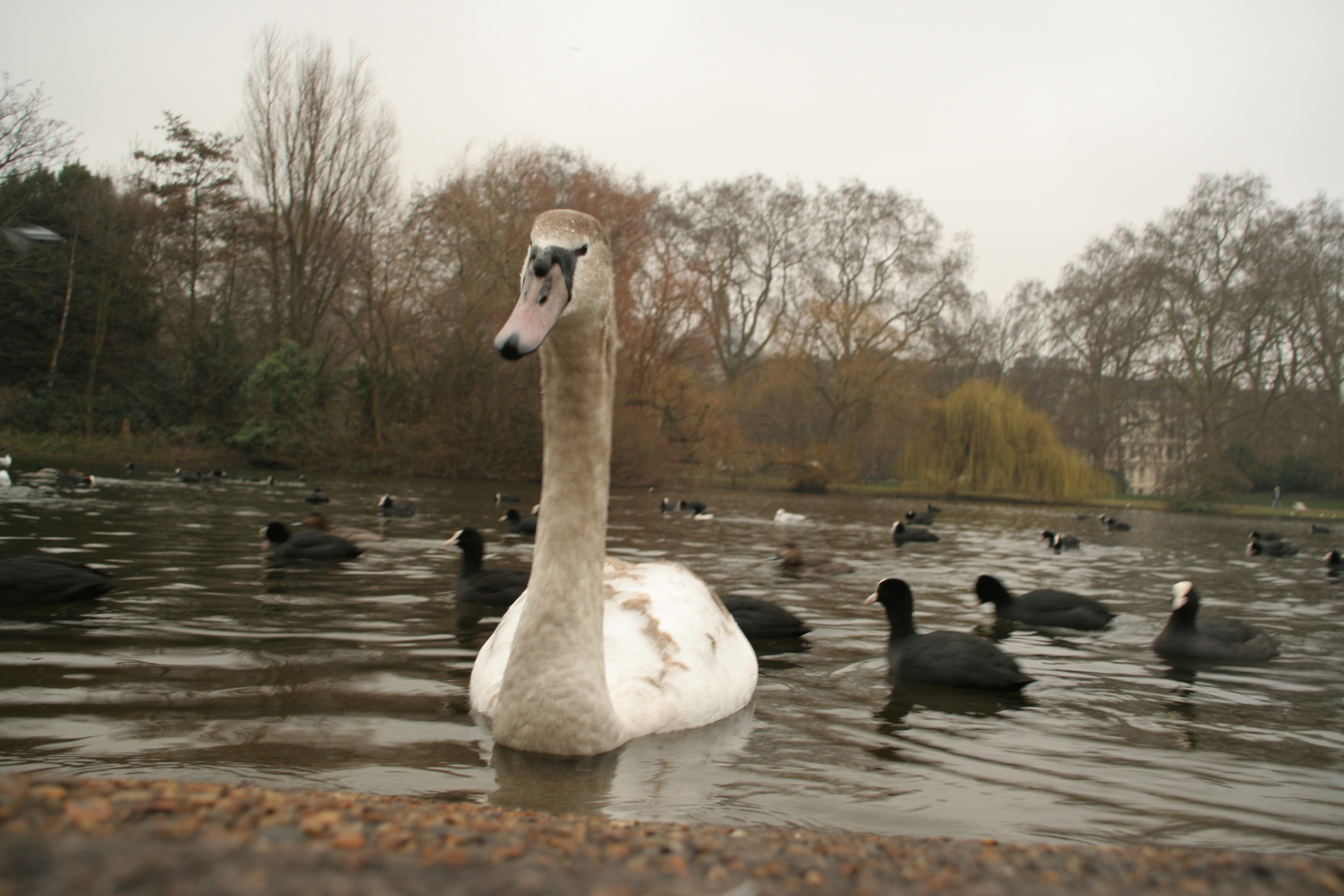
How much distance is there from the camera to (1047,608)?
7637 millimetres

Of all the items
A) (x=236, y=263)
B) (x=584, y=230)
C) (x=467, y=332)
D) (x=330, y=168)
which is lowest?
(x=584, y=230)

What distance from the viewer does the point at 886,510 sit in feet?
87.7

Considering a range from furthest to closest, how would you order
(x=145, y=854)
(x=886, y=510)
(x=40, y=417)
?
1. (x=40, y=417)
2. (x=886, y=510)
3. (x=145, y=854)

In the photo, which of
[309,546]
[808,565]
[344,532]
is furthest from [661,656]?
[344,532]

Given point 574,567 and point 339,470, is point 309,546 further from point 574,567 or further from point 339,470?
point 339,470

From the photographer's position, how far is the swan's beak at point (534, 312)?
2.38m

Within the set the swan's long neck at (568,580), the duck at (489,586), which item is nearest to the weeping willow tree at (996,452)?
the duck at (489,586)

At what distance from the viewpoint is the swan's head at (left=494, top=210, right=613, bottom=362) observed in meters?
2.52

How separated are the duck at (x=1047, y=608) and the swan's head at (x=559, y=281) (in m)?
5.64

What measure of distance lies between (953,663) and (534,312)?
347cm

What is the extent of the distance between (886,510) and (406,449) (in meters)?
14.2

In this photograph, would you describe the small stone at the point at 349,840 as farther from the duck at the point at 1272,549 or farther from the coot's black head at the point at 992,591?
the duck at the point at 1272,549

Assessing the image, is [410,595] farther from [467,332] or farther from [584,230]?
[467,332]

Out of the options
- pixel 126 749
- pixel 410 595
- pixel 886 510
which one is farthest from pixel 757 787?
pixel 886 510
